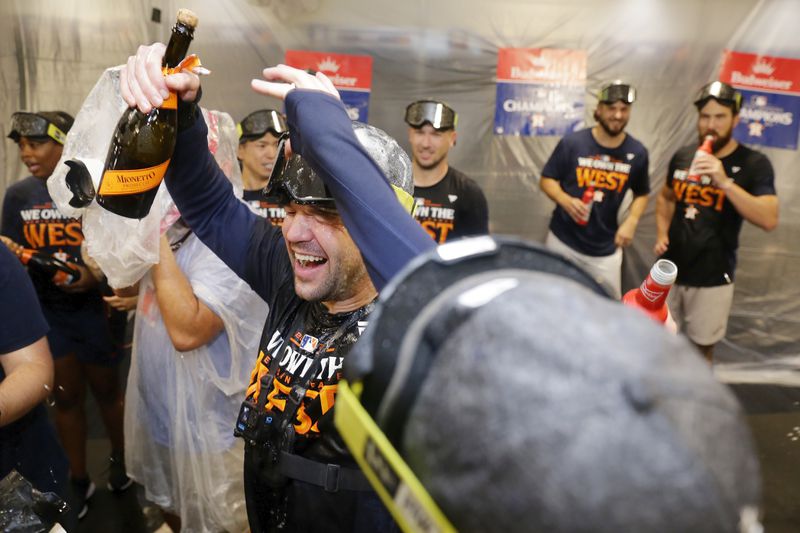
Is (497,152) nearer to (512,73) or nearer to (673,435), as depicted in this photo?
(512,73)

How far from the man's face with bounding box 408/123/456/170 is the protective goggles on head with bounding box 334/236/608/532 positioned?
A: 3.32 metres

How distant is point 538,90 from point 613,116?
77 centimetres

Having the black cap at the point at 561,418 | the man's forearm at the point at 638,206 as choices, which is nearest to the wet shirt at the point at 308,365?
the black cap at the point at 561,418

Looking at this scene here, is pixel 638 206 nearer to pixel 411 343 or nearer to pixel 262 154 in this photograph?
pixel 262 154

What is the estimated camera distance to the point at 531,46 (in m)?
4.91

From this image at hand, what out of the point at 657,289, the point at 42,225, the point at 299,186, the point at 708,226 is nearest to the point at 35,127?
Result: the point at 42,225

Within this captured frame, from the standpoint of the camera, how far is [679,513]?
473 millimetres

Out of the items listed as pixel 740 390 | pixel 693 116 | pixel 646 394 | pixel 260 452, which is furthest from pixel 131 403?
pixel 693 116

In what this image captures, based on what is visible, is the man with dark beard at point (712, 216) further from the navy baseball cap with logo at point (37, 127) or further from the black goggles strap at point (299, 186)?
the navy baseball cap with logo at point (37, 127)

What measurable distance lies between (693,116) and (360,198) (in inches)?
191

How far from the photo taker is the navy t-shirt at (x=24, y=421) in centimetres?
164

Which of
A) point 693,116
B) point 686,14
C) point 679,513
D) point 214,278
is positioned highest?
point 686,14

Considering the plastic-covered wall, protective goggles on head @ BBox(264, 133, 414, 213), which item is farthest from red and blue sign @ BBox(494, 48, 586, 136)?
protective goggles on head @ BBox(264, 133, 414, 213)

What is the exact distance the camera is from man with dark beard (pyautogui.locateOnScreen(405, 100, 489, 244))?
392cm
